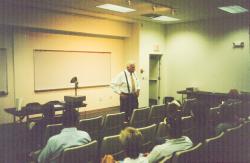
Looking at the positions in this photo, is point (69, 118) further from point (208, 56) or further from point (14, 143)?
point (208, 56)

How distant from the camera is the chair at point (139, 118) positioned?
15.2 feet

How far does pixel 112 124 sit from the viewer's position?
426cm

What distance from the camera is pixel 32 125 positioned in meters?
4.02

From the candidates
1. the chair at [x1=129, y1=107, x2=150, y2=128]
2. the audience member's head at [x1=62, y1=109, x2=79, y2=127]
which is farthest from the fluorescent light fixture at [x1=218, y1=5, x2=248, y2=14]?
the audience member's head at [x1=62, y1=109, x2=79, y2=127]

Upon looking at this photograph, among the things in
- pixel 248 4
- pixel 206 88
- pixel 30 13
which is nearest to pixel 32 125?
pixel 30 13

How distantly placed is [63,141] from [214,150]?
166 centimetres

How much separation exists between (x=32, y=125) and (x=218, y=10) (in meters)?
6.00

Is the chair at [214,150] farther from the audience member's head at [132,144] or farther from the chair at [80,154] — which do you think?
the chair at [80,154]

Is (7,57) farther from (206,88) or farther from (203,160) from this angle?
(206,88)

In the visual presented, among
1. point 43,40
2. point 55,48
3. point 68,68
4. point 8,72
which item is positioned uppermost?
point 43,40

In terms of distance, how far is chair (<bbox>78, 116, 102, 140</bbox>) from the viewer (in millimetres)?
3783

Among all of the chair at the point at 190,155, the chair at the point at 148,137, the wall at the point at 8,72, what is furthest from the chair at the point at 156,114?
the wall at the point at 8,72

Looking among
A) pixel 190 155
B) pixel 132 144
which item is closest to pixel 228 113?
pixel 190 155

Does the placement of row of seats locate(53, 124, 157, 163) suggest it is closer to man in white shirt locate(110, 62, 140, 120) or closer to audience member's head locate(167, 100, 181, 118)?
audience member's head locate(167, 100, 181, 118)
